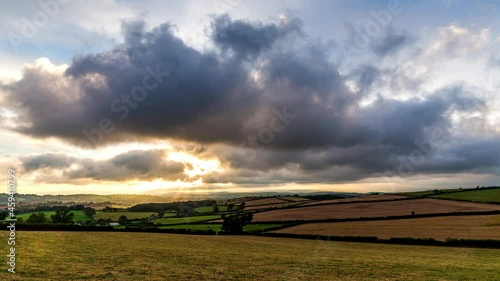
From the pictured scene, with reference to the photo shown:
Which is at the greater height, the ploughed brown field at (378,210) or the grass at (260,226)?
the ploughed brown field at (378,210)

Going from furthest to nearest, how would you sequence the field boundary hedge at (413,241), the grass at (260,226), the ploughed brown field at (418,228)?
1. the grass at (260,226)
2. the ploughed brown field at (418,228)
3. the field boundary hedge at (413,241)

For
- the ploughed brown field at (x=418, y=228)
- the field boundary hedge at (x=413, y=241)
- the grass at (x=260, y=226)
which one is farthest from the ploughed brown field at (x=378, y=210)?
the field boundary hedge at (x=413, y=241)

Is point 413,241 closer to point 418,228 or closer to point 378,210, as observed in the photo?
point 418,228

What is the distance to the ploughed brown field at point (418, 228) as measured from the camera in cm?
6525

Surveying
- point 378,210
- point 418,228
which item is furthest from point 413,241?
point 378,210

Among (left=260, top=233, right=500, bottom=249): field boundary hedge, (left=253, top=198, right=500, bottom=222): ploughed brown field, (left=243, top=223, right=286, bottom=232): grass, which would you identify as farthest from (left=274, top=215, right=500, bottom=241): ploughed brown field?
(left=253, top=198, right=500, bottom=222): ploughed brown field

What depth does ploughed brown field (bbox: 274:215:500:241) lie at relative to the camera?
65.2 metres

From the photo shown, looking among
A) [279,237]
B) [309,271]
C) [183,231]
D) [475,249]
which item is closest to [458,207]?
[475,249]

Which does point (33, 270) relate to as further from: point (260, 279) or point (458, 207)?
point (458, 207)

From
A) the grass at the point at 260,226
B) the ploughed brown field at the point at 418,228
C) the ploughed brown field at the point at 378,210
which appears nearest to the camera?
the ploughed brown field at the point at 418,228

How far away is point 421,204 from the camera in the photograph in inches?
4562

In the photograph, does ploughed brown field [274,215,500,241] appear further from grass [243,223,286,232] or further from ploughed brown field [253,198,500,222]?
ploughed brown field [253,198,500,222]

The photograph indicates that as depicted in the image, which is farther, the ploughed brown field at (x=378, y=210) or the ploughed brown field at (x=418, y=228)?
the ploughed brown field at (x=378, y=210)

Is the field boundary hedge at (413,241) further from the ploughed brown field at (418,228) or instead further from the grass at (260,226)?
the grass at (260,226)
